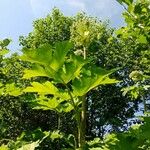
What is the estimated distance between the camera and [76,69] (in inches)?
113

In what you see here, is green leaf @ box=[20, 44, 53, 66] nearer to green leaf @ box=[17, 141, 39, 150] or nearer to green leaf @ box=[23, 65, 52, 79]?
green leaf @ box=[23, 65, 52, 79]

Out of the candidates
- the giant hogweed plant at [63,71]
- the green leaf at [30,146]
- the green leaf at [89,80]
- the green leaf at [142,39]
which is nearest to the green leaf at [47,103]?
the giant hogweed plant at [63,71]

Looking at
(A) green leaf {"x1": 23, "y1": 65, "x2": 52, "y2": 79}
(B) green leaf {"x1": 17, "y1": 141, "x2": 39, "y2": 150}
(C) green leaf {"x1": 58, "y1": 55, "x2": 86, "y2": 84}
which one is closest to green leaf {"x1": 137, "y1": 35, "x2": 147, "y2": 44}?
(C) green leaf {"x1": 58, "y1": 55, "x2": 86, "y2": 84}

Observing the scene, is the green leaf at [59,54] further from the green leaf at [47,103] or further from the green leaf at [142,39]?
the green leaf at [142,39]

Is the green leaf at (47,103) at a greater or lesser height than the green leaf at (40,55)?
lesser

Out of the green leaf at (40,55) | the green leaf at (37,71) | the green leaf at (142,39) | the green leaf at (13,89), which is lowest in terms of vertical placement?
the green leaf at (37,71)

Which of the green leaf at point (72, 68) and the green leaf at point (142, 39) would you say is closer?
the green leaf at point (72, 68)

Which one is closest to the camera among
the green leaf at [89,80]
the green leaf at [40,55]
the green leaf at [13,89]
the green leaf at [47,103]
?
the green leaf at [40,55]

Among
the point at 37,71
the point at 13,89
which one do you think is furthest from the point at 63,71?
the point at 13,89

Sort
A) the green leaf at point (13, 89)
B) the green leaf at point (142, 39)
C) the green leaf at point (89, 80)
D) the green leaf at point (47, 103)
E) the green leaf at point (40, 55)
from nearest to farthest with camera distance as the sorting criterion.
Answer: the green leaf at point (40, 55) < the green leaf at point (89, 80) < the green leaf at point (47, 103) < the green leaf at point (13, 89) < the green leaf at point (142, 39)

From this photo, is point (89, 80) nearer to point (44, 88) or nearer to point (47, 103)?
point (44, 88)

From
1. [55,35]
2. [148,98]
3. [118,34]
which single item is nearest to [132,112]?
[148,98]

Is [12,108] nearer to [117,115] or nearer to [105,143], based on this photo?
[117,115]

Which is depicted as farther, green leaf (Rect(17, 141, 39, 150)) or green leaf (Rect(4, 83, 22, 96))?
green leaf (Rect(4, 83, 22, 96))
